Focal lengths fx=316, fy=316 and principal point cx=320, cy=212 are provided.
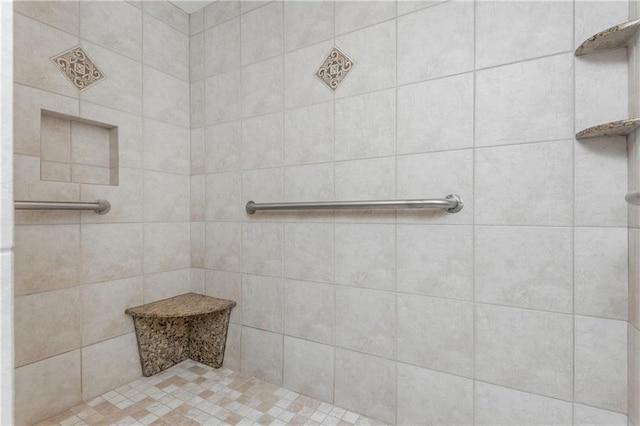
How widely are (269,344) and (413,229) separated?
87cm

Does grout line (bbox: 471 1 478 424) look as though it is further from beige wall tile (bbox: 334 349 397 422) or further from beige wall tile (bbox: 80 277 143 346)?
beige wall tile (bbox: 80 277 143 346)

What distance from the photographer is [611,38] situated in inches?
33.0

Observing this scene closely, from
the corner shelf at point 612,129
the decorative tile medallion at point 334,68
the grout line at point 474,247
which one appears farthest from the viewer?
the decorative tile medallion at point 334,68

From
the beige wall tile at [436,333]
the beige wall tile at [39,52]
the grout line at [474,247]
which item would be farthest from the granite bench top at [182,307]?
the grout line at [474,247]

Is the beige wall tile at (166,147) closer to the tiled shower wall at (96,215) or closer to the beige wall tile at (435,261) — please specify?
the tiled shower wall at (96,215)

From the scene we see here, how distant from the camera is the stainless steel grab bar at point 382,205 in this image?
106cm

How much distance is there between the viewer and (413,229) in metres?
1.16

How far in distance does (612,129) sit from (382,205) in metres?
0.65

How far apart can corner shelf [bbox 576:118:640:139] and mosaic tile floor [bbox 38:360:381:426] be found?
1190 mm

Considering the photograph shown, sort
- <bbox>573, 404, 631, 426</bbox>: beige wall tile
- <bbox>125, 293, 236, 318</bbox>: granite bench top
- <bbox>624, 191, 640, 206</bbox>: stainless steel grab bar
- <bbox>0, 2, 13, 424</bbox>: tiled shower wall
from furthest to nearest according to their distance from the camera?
<bbox>125, 293, 236, 318</bbox>: granite bench top
<bbox>573, 404, 631, 426</bbox>: beige wall tile
<bbox>624, 191, 640, 206</bbox>: stainless steel grab bar
<bbox>0, 2, 13, 424</bbox>: tiled shower wall

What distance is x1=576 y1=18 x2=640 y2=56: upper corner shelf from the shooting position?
31.0 inches

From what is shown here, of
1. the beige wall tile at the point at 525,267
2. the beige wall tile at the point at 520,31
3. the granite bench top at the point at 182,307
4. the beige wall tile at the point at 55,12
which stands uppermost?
the beige wall tile at the point at 55,12

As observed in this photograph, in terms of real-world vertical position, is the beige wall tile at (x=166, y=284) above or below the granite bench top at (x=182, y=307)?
above

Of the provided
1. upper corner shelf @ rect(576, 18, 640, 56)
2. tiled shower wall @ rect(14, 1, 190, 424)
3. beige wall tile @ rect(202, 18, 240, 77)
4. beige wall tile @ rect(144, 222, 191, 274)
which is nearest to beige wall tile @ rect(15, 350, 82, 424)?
tiled shower wall @ rect(14, 1, 190, 424)
